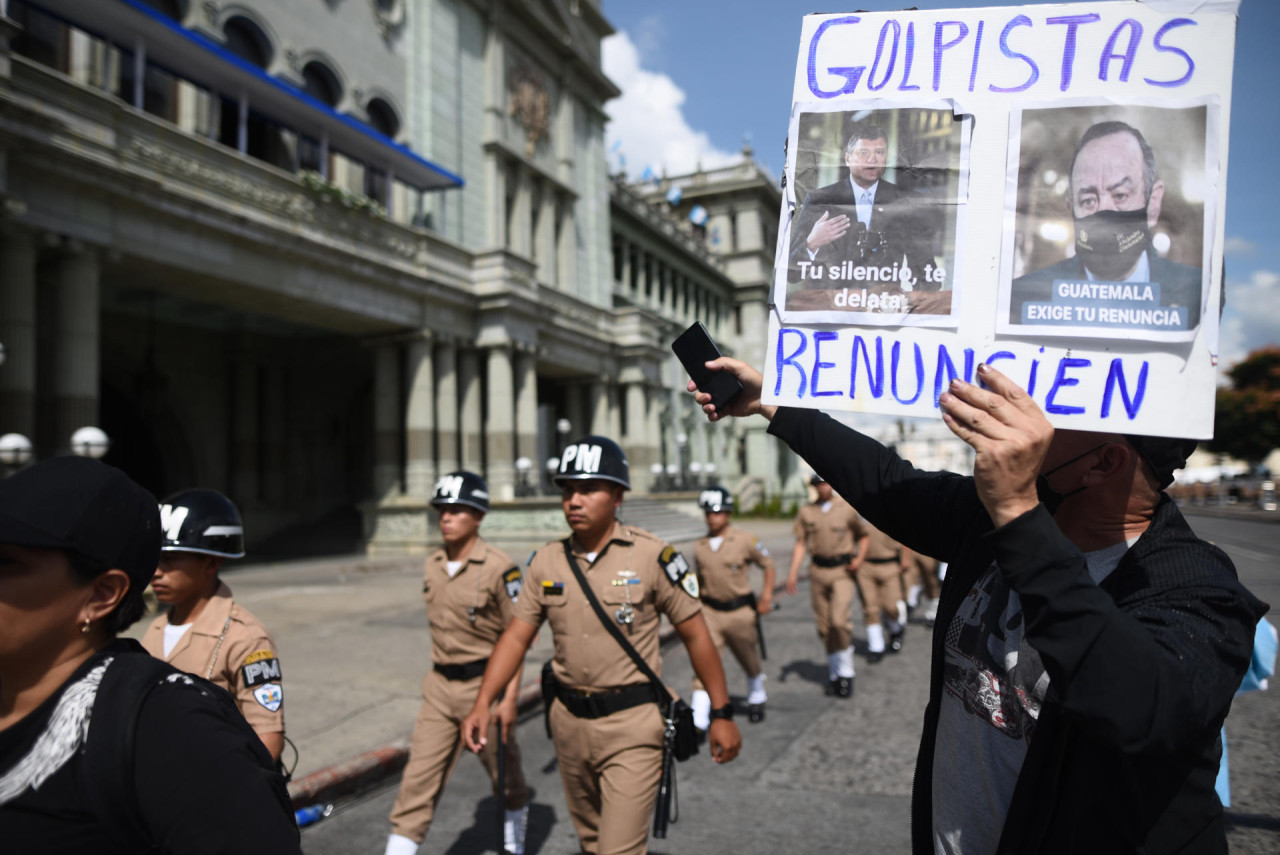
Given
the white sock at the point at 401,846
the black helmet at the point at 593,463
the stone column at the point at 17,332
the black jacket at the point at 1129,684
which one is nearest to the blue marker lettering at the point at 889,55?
the black jacket at the point at 1129,684

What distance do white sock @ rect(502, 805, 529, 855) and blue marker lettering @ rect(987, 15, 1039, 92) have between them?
14.2 ft

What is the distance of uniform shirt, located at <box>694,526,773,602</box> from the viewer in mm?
7793

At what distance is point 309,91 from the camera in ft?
73.8

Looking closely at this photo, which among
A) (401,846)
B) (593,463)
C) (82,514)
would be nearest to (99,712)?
(82,514)

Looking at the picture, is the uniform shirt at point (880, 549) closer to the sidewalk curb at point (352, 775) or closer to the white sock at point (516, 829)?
the sidewalk curb at point (352, 775)

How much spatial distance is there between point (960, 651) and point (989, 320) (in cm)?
78

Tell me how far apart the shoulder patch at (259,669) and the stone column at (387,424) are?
20.9m

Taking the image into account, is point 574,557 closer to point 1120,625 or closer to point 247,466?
point 1120,625

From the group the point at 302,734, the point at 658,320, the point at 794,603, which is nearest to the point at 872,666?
the point at 794,603

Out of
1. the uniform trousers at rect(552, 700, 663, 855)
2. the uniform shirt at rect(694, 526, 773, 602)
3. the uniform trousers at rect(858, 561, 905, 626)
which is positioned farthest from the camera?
the uniform trousers at rect(858, 561, 905, 626)

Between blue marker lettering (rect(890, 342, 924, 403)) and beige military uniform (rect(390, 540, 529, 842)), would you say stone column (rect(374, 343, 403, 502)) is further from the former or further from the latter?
blue marker lettering (rect(890, 342, 924, 403))

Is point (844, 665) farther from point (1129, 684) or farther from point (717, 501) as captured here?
point (1129, 684)

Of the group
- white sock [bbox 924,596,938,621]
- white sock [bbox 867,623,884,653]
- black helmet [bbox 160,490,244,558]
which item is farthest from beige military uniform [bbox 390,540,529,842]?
white sock [bbox 924,596,938,621]

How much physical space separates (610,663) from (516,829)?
1.54 metres
